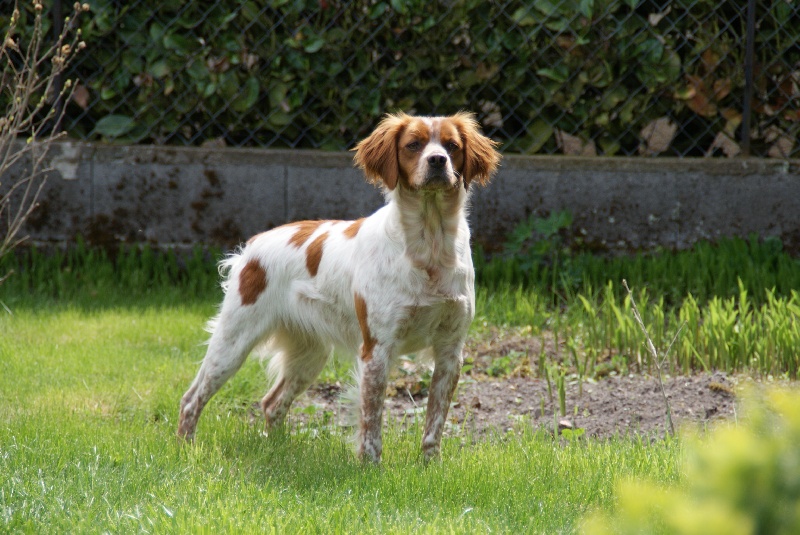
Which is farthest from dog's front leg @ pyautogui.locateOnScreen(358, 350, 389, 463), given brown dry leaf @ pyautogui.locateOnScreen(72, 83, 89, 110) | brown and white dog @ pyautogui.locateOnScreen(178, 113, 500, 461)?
brown dry leaf @ pyautogui.locateOnScreen(72, 83, 89, 110)

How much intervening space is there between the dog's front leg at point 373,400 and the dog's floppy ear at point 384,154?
65 centimetres

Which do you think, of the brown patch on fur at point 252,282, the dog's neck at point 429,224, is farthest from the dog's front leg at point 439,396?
the brown patch on fur at point 252,282

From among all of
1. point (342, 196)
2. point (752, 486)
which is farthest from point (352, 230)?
point (752, 486)

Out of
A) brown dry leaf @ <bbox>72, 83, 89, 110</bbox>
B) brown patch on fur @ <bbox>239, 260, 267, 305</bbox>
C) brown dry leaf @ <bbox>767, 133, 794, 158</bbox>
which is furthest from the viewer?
brown dry leaf @ <bbox>72, 83, 89, 110</bbox>

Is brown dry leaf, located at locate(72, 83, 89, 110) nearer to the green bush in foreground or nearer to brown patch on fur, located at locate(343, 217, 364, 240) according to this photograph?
brown patch on fur, located at locate(343, 217, 364, 240)

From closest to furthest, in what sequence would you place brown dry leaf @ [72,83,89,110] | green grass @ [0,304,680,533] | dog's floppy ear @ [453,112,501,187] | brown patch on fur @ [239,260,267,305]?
1. green grass @ [0,304,680,533]
2. dog's floppy ear @ [453,112,501,187]
3. brown patch on fur @ [239,260,267,305]
4. brown dry leaf @ [72,83,89,110]

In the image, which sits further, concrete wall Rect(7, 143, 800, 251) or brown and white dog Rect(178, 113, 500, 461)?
concrete wall Rect(7, 143, 800, 251)

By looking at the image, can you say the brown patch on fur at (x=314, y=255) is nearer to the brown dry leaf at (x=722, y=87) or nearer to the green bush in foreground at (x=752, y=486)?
the green bush in foreground at (x=752, y=486)

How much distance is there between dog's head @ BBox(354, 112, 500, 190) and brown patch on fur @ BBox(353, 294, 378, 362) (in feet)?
1.47

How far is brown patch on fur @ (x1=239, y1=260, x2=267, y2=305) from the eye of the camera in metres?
3.97

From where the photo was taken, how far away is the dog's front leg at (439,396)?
365cm

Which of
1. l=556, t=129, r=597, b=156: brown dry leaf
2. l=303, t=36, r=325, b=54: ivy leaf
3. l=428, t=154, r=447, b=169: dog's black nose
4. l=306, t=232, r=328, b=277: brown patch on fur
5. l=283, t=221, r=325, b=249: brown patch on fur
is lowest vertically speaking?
l=306, t=232, r=328, b=277: brown patch on fur

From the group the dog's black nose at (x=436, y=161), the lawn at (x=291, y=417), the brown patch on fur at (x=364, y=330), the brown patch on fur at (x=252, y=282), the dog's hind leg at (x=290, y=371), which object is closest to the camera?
the lawn at (x=291, y=417)

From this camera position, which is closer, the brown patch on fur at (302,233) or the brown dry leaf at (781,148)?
the brown patch on fur at (302,233)
